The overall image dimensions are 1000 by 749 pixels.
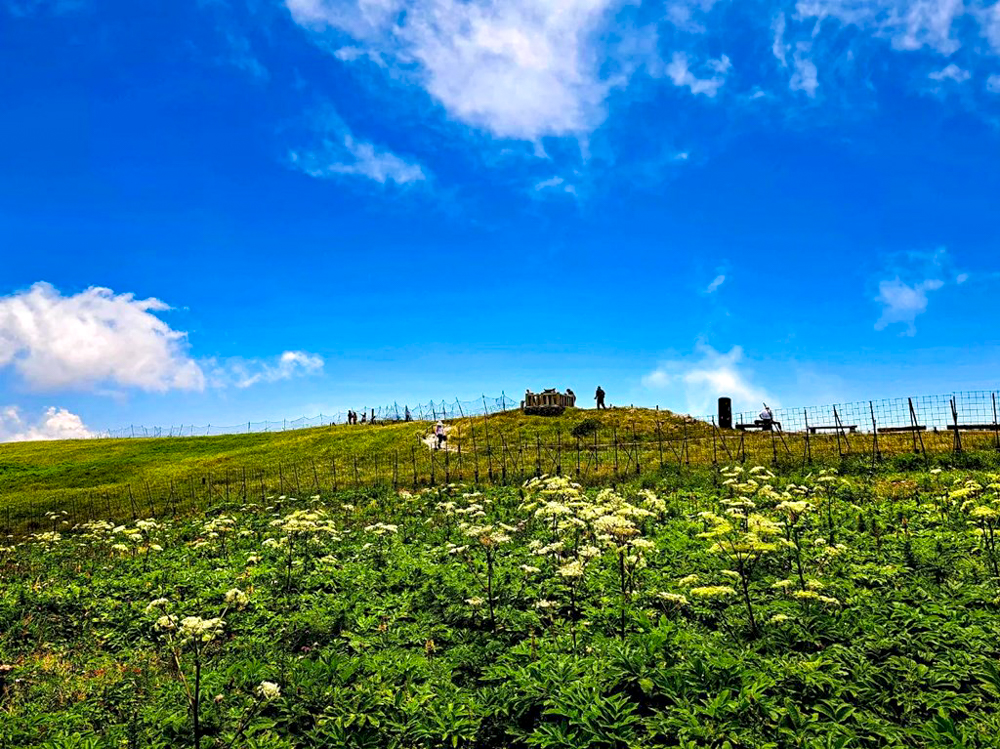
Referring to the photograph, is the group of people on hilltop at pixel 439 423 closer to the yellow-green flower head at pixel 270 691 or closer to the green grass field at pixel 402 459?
the green grass field at pixel 402 459

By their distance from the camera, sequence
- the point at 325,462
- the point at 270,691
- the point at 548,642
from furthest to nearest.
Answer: the point at 325,462 < the point at 548,642 < the point at 270,691

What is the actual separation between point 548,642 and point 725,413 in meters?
43.0

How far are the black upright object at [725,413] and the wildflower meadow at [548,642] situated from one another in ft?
102

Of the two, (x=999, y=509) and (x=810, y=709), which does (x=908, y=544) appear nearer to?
(x=999, y=509)

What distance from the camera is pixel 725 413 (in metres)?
47.2

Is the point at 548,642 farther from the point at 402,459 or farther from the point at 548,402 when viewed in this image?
the point at 548,402

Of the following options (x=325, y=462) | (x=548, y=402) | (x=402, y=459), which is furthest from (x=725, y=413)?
(x=325, y=462)

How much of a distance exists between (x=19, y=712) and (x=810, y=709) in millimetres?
9863

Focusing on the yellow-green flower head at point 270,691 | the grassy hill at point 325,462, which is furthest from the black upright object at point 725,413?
the yellow-green flower head at point 270,691

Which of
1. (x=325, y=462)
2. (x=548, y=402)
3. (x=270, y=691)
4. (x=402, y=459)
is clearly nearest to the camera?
(x=270, y=691)

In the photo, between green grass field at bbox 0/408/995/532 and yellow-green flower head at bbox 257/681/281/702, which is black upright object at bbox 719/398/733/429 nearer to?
green grass field at bbox 0/408/995/532

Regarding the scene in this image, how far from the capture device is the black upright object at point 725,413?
153 feet

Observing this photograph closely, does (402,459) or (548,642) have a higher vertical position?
(402,459)

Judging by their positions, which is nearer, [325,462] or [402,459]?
[402,459]
